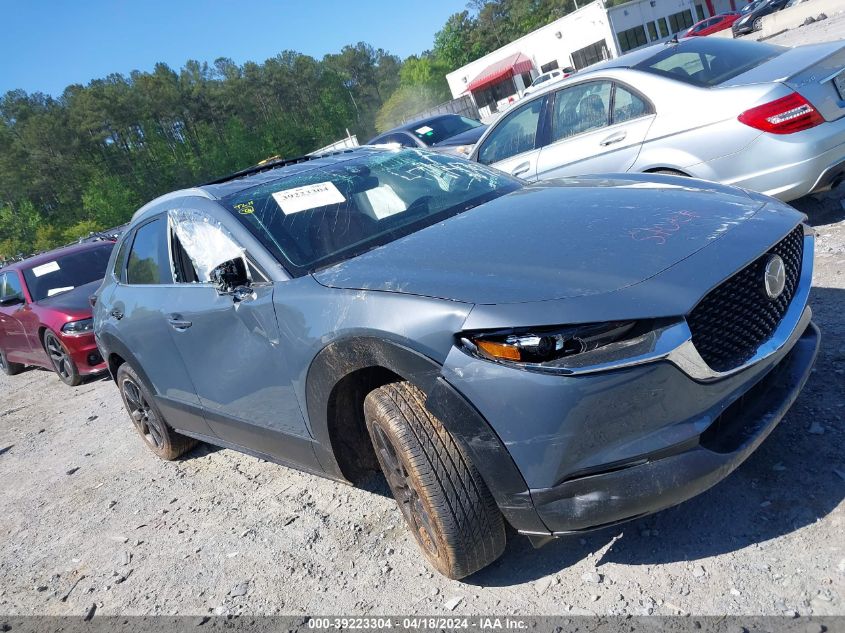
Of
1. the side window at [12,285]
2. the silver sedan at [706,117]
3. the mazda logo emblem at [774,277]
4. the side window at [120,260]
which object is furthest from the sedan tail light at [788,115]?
the side window at [12,285]

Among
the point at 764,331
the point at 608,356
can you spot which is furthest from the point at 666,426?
the point at 764,331

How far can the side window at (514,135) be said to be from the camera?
21.5ft

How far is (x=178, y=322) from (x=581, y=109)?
4057 millimetres

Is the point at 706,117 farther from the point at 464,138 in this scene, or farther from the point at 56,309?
the point at 56,309

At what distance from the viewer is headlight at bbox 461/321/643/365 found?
6.77 feet

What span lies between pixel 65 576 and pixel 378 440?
2258mm

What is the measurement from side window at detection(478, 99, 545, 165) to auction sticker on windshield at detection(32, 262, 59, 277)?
19.4ft

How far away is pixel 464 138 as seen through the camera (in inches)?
459

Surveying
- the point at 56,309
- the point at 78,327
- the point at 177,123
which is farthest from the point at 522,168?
the point at 177,123

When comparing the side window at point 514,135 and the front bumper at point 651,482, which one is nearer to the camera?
the front bumper at point 651,482

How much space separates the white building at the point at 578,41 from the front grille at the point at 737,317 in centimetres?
5121

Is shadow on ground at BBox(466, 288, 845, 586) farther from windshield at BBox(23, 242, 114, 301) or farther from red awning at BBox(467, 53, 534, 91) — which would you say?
red awning at BBox(467, 53, 534, 91)

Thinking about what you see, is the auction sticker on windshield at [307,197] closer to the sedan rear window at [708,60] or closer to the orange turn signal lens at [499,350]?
the orange turn signal lens at [499,350]

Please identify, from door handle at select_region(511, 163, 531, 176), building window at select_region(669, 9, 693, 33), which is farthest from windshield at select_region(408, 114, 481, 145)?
building window at select_region(669, 9, 693, 33)
